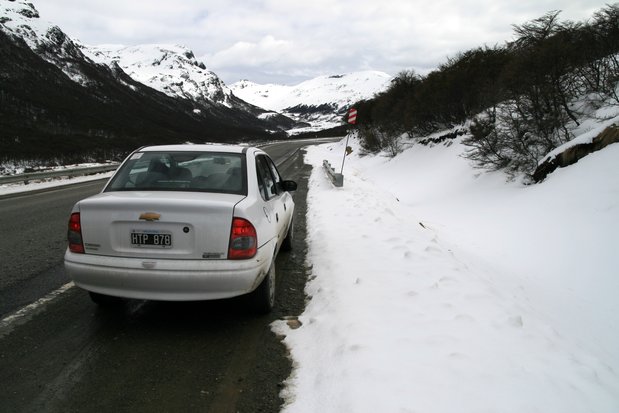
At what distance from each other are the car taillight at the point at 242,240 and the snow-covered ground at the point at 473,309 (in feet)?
2.86

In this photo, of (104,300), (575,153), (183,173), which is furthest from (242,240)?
(575,153)

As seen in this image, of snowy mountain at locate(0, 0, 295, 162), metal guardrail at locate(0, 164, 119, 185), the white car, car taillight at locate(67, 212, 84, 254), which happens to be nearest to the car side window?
the white car

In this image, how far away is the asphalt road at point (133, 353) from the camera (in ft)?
8.87

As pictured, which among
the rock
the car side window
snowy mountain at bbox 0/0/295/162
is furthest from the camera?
snowy mountain at bbox 0/0/295/162

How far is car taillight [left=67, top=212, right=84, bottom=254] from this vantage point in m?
3.46

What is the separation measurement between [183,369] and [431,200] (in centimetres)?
1040

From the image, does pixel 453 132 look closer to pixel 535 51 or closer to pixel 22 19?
pixel 535 51

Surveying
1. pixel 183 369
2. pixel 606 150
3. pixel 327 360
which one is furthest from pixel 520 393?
pixel 606 150

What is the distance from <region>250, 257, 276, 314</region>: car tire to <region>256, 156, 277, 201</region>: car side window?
2.70 feet

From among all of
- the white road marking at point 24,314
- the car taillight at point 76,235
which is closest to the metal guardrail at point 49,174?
the white road marking at point 24,314

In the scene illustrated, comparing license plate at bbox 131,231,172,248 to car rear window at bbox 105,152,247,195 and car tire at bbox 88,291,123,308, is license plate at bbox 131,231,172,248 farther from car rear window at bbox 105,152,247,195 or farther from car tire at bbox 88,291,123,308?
car tire at bbox 88,291,123,308

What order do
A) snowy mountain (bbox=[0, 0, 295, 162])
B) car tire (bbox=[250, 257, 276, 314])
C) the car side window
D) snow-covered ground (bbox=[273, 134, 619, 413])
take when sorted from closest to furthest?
snow-covered ground (bbox=[273, 134, 619, 413])
car tire (bbox=[250, 257, 276, 314])
the car side window
snowy mountain (bbox=[0, 0, 295, 162])

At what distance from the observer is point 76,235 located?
347 centimetres

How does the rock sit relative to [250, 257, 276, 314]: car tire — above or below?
above
